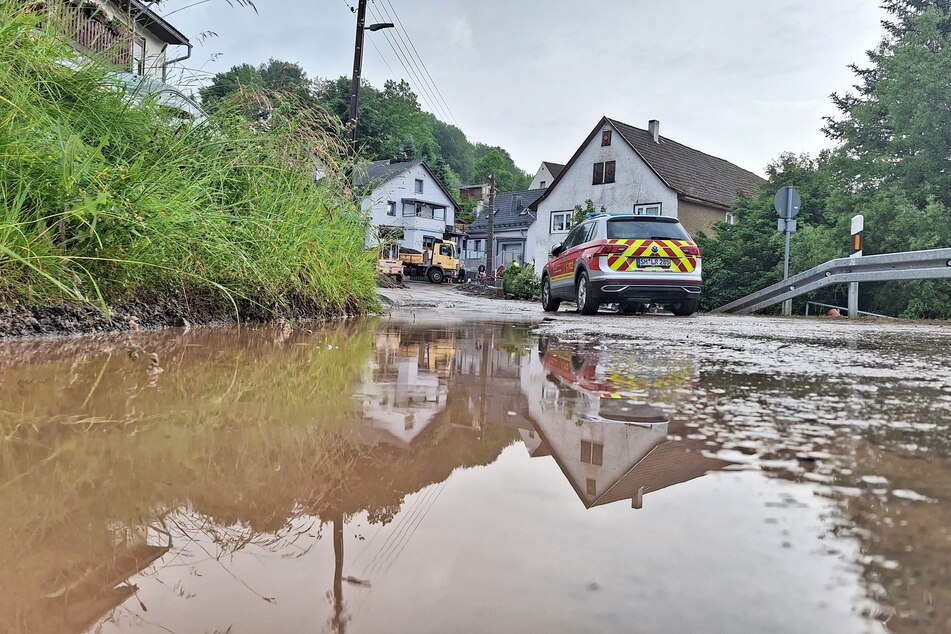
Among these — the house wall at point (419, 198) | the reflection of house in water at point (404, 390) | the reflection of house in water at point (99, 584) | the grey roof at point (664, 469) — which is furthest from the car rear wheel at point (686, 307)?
the house wall at point (419, 198)

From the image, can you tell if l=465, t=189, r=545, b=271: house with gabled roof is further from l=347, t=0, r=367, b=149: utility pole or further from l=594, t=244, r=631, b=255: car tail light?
l=594, t=244, r=631, b=255: car tail light

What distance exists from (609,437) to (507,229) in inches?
2391

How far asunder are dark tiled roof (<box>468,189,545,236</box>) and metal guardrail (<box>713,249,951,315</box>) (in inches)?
1838

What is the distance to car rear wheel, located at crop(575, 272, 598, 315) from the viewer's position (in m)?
10.5

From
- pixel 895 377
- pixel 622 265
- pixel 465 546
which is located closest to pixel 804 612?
pixel 465 546

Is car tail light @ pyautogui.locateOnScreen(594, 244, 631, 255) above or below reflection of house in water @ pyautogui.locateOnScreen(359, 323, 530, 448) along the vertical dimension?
above

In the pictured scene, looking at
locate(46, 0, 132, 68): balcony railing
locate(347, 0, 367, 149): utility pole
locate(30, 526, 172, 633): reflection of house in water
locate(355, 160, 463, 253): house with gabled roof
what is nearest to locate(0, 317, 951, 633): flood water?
locate(30, 526, 172, 633): reflection of house in water

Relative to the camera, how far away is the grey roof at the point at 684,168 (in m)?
34.1

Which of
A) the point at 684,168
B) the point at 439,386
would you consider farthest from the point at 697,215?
the point at 439,386

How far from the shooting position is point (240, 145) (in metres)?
5.57

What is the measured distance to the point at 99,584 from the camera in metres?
0.94

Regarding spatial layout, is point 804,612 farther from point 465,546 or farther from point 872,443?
point 872,443

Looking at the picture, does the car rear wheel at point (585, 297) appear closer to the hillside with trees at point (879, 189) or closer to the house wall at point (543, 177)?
the hillside with trees at point (879, 189)

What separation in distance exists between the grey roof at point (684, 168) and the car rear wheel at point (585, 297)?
23576mm
